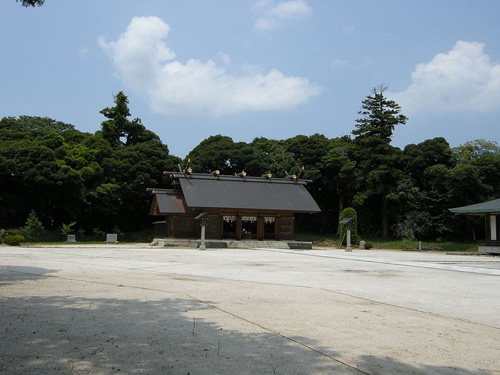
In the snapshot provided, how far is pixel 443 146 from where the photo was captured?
37812 mm

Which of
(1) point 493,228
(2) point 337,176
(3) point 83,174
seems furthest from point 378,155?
(3) point 83,174

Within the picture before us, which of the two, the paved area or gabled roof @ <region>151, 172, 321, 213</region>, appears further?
gabled roof @ <region>151, 172, 321, 213</region>

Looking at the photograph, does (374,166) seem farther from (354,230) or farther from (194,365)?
(194,365)

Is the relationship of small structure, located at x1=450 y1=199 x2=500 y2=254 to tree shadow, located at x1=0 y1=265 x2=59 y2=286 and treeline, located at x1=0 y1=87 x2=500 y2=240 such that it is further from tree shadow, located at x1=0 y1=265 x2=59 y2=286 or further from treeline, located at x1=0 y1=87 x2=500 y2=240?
tree shadow, located at x1=0 y1=265 x2=59 y2=286

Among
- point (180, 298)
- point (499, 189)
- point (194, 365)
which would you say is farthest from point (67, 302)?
point (499, 189)

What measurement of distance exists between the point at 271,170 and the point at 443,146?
1632cm

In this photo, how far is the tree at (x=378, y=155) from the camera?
123ft

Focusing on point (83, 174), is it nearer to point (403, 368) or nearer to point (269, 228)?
point (269, 228)

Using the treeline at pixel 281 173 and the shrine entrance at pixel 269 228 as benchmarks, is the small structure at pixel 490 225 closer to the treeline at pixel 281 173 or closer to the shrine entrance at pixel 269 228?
the treeline at pixel 281 173

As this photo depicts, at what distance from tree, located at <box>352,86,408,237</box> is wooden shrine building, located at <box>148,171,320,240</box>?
25.0ft

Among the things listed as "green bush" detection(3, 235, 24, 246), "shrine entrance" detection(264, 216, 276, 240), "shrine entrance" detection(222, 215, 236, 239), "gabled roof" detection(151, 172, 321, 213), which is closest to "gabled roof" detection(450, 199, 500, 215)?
"gabled roof" detection(151, 172, 321, 213)

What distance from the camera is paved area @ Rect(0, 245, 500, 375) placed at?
3.61 meters

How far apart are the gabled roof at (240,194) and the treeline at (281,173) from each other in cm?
291

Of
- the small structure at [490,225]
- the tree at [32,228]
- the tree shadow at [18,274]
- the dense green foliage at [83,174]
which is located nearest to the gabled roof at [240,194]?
the dense green foliage at [83,174]
